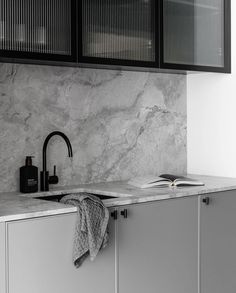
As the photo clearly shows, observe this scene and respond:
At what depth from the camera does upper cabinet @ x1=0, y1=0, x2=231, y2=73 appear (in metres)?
2.68

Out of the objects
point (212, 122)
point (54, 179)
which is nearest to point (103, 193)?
point (54, 179)

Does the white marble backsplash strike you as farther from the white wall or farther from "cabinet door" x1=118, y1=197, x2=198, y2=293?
"cabinet door" x1=118, y1=197, x2=198, y2=293

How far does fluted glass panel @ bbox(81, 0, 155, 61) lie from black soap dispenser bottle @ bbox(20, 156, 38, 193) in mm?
666

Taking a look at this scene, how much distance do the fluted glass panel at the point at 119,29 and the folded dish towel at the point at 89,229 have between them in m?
0.83

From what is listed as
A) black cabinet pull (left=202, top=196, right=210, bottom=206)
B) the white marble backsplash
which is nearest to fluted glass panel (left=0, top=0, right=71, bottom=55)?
the white marble backsplash

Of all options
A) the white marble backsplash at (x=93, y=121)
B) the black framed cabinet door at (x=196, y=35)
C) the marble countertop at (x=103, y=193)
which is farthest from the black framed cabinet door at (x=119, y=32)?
the marble countertop at (x=103, y=193)

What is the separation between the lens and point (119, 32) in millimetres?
3086

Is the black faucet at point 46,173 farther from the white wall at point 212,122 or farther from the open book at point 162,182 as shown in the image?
the white wall at point 212,122

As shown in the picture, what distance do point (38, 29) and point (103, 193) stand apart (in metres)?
0.94

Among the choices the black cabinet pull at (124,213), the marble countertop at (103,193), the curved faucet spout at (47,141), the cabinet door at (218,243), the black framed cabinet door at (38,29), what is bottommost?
the cabinet door at (218,243)

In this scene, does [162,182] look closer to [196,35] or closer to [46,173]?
[46,173]

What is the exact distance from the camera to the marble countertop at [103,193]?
2396 millimetres

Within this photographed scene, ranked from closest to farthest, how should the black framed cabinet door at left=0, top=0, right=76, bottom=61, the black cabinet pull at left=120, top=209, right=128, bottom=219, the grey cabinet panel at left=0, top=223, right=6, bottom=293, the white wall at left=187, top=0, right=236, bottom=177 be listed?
the grey cabinet panel at left=0, top=223, right=6, bottom=293 < the black framed cabinet door at left=0, top=0, right=76, bottom=61 < the black cabinet pull at left=120, top=209, right=128, bottom=219 < the white wall at left=187, top=0, right=236, bottom=177

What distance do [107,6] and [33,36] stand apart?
0.51m
